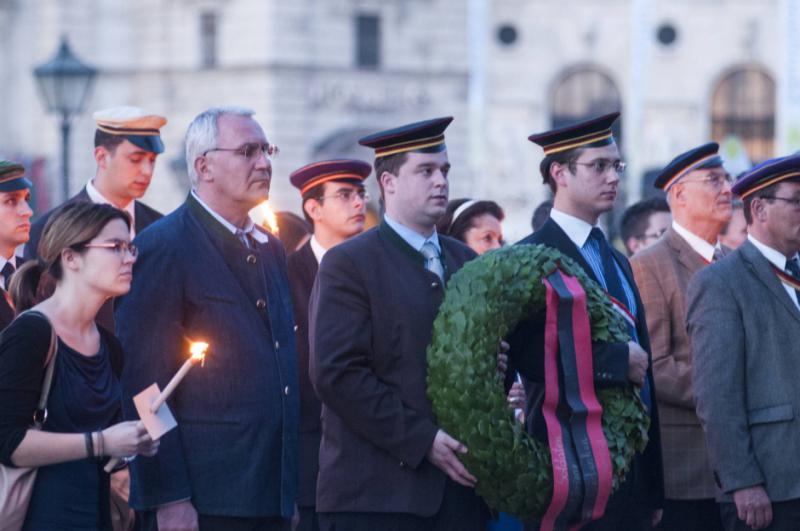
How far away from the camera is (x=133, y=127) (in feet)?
28.7

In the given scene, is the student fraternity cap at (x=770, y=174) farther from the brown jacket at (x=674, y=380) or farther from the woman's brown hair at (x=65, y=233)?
the woman's brown hair at (x=65, y=233)

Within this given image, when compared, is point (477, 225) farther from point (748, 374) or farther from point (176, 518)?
point (176, 518)

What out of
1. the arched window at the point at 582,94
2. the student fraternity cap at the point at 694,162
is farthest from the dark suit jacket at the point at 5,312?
the arched window at the point at 582,94

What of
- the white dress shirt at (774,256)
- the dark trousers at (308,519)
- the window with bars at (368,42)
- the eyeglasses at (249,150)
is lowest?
the dark trousers at (308,519)

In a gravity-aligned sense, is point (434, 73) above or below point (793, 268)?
above

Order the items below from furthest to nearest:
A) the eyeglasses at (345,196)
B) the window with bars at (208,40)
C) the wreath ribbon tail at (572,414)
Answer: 1. the window with bars at (208,40)
2. the eyeglasses at (345,196)
3. the wreath ribbon tail at (572,414)

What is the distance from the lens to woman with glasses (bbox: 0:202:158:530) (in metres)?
5.95

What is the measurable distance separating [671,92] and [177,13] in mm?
12187

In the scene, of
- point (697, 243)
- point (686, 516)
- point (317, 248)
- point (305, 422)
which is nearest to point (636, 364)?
point (686, 516)

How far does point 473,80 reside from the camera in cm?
4156

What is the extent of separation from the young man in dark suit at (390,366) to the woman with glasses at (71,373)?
736mm

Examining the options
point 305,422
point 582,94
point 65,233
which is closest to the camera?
point 65,233

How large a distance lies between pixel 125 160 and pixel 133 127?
0.62ft

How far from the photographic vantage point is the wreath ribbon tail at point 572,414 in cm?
618
